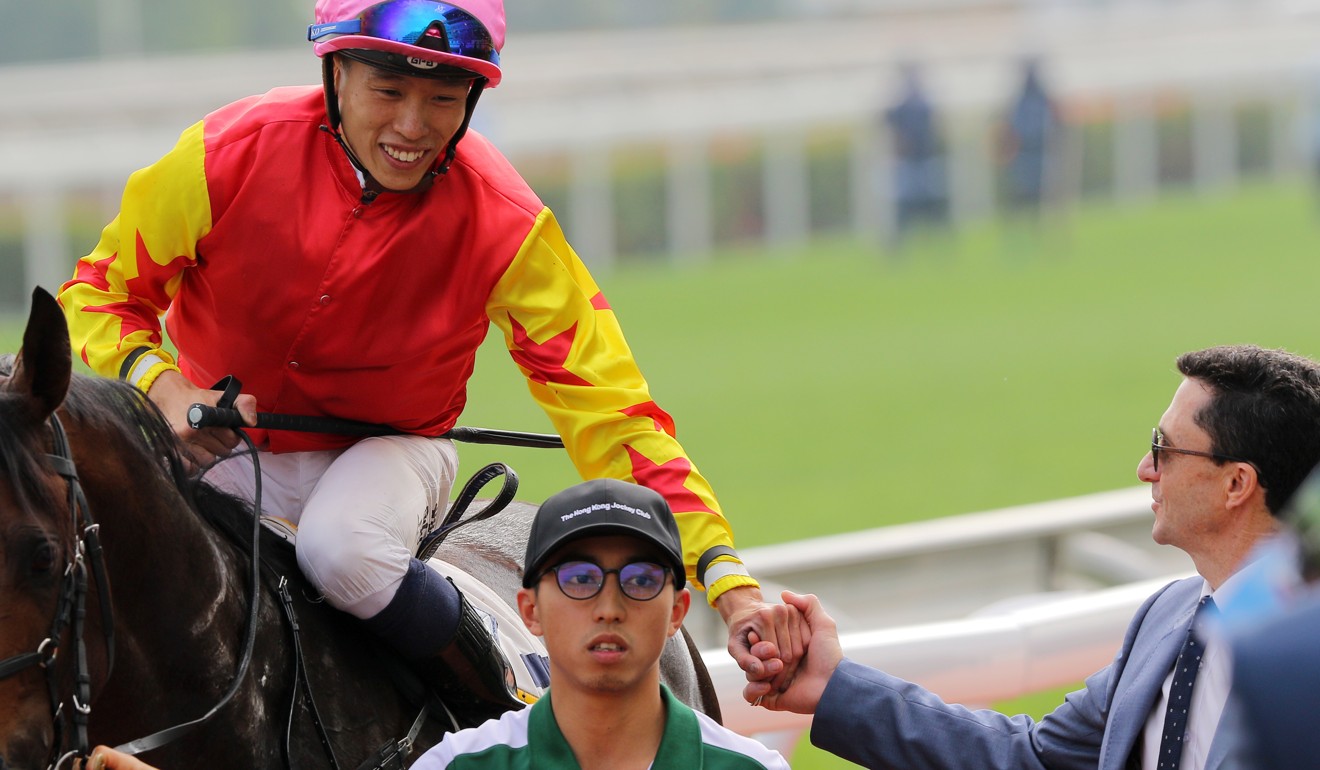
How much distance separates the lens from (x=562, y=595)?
2.04 metres

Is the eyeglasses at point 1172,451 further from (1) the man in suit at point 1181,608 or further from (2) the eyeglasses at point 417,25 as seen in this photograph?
(2) the eyeglasses at point 417,25

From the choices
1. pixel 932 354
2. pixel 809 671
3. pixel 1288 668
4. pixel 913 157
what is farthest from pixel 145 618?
pixel 913 157

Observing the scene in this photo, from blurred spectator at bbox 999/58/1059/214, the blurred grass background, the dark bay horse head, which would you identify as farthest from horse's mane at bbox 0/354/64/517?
blurred spectator at bbox 999/58/1059/214

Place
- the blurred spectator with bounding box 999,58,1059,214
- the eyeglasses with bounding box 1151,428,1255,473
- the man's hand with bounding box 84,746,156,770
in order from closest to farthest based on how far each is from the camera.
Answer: the man's hand with bounding box 84,746,156,770 → the eyeglasses with bounding box 1151,428,1255,473 → the blurred spectator with bounding box 999,58,1059,214

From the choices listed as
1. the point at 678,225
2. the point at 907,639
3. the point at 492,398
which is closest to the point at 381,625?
the point at 907,639

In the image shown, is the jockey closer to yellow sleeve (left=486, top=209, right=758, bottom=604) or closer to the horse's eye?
yellow sleeve (left=486, top=209, right=758, bottom=604)

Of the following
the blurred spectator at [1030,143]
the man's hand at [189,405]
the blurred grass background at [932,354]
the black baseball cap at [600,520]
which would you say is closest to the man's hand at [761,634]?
the black baseball cap at [600,520]

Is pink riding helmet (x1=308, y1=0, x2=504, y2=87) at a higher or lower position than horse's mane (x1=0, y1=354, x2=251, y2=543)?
higher

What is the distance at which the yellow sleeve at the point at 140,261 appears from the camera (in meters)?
2.61

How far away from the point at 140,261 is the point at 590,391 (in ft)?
2.47

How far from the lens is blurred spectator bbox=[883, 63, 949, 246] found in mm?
19531

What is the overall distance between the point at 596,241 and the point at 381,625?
50.7 feet

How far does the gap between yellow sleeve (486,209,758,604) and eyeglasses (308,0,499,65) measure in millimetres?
349

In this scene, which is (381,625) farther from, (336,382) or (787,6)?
(787,6)
